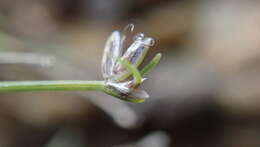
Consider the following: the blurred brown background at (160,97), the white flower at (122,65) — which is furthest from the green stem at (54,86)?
the blurred brown background at (160,97)

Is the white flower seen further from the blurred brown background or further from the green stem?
the blurred brown background

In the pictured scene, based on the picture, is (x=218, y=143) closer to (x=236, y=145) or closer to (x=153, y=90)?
(x=236, y=145)

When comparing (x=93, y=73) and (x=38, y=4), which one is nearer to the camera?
(x=93, y=73)

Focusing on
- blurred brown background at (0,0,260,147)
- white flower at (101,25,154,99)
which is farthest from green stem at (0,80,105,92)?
blurred brown background at (0,0,260,147)

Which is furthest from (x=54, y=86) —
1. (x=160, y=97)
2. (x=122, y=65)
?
(x=160, y=97)

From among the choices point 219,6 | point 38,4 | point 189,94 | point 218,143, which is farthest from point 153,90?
point 38,4
